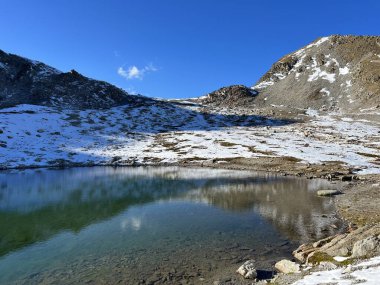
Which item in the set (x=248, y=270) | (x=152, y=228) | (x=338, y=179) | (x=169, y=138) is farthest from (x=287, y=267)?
(x=169, y=138)

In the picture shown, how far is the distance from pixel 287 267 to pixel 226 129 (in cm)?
10919

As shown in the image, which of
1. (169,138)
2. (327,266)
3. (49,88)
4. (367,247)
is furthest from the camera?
(49,88)

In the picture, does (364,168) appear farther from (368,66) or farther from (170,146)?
(368,66)

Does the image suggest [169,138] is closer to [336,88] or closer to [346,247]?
[346,247]

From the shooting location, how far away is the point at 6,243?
25438mm

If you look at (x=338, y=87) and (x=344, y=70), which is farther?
(x=344, y=70)

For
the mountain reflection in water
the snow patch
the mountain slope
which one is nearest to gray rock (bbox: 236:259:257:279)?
the mountain reflection in water

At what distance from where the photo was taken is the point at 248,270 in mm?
18297

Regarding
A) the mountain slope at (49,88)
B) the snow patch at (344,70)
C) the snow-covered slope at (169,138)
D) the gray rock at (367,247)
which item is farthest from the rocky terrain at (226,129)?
the snow patch at (344,70)

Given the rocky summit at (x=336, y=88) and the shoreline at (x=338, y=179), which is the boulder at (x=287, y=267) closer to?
the shoreline at (x=338, y=179)

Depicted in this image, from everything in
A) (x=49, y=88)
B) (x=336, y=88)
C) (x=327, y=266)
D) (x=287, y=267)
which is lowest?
(x=287, y=267)

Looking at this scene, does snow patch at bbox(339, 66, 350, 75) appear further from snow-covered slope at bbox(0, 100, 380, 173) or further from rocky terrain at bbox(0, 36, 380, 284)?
snow-covered slope at bbox(0, 100, 380, 173)

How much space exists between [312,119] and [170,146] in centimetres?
7155

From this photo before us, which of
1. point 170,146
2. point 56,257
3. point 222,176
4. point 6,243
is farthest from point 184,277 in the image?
point 170,146
